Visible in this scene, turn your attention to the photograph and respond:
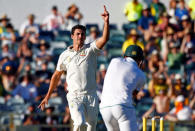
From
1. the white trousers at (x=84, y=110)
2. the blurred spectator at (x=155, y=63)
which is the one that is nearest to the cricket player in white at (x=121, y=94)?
the white trousers at (x=84, y=110)

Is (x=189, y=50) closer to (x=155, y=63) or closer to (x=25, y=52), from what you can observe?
(x=155, y=63)

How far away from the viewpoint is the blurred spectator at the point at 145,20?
1658cm

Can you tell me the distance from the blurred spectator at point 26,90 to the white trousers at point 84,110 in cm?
688

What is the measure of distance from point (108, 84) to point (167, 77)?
8.05 m

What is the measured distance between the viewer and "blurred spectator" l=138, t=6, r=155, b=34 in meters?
16.6

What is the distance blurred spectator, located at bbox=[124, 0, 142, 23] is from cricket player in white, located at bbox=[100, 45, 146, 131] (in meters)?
9.49

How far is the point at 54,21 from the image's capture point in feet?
57.1

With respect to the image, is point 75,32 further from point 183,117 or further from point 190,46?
point 190,46

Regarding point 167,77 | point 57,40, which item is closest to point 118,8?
point 57,40

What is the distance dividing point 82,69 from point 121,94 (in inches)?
60.6

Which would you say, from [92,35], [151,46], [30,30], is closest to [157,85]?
[151,46]

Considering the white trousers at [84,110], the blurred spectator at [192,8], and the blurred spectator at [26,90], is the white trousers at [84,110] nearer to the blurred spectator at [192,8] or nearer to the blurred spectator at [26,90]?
the blurred spectator at [26,90]

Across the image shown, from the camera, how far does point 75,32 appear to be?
29.1ft

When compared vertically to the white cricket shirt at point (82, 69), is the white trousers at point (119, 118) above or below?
below
